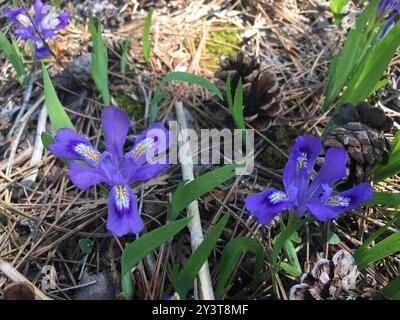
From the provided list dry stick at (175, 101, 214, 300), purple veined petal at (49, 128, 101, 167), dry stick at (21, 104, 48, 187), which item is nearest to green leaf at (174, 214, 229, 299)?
dry stick at (175, 101, 214, 300)

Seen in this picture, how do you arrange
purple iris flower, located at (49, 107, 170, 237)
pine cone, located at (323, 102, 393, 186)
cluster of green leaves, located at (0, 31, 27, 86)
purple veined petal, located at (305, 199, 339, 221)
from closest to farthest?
purple veined petal, located at (305, 199, 339, 221) < purple iris flower, located at (49, 107, 170, 237) < pine cone, located at (323, 102, 393, 186) < cluster of green leaves, located at (0, 31, 27, 86)

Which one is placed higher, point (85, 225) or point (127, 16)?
point (127, 16)

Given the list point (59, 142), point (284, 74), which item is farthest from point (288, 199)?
point (284, 74)

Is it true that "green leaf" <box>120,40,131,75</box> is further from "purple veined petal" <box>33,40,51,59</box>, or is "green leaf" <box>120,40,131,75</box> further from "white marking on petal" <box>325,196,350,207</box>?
"white marking on petal" <box>325,196,350,207</box>

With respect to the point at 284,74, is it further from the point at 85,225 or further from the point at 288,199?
the point at 85,225

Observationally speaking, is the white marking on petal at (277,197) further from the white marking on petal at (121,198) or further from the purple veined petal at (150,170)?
the white marking on petal at (121,198)

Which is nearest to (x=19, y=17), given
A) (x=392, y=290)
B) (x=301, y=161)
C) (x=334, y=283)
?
(x=301, y=161)
